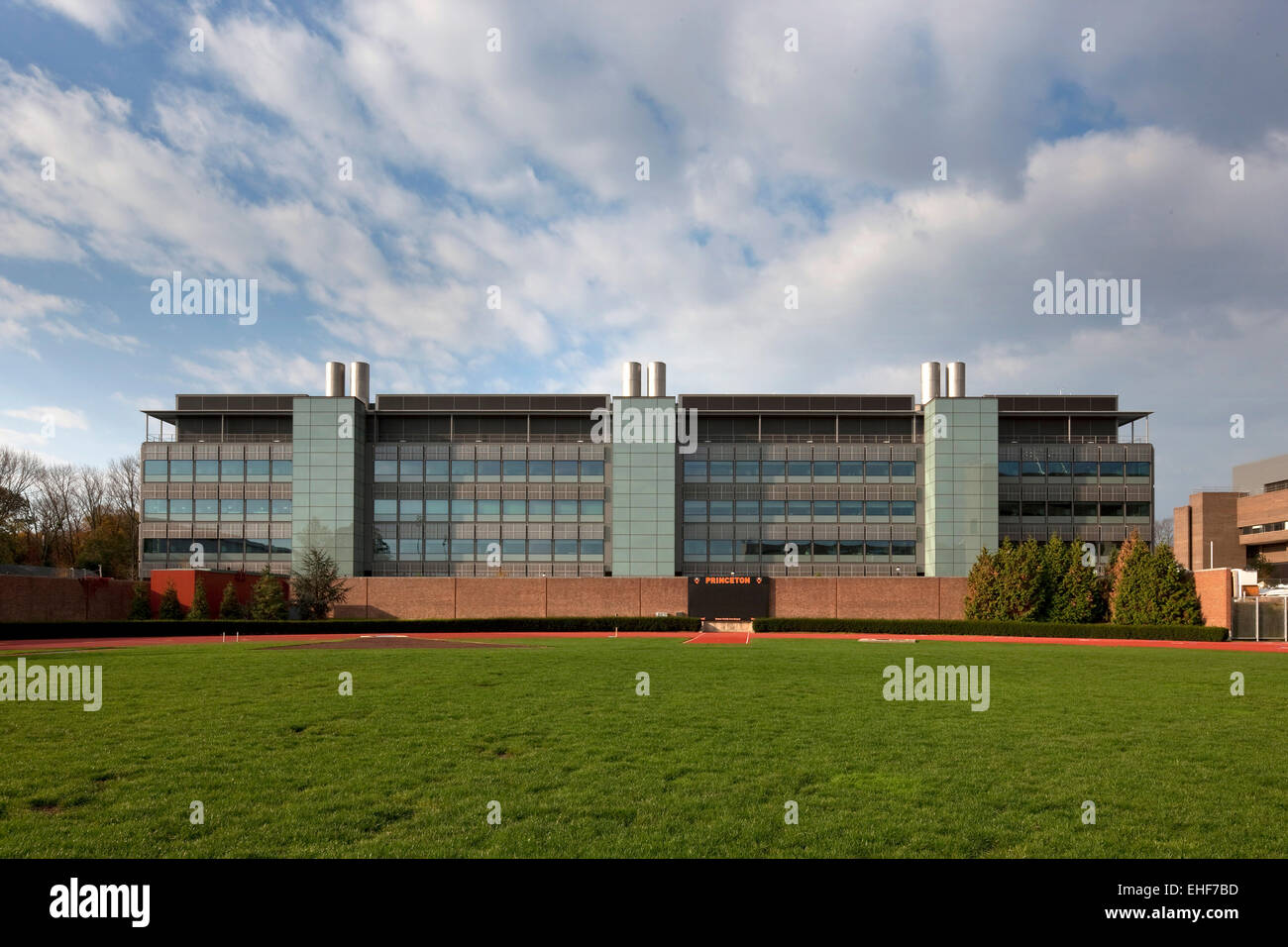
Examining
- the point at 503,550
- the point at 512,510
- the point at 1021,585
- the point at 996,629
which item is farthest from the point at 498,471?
the point at 1021,585

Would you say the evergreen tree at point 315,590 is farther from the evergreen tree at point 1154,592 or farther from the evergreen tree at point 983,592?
the evergreen tree at point 1154,592

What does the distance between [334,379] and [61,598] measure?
2937cm

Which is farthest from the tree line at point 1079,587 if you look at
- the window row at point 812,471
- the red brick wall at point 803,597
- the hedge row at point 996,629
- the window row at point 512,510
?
the window row at point 512,510

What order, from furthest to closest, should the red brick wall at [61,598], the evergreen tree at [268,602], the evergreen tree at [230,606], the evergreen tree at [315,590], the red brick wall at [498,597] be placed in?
the red brick wall at [498,597] < the evergreen tree at [315,590] < the evergreen tree at [230,606] < the evergreen tree at [268,602] < the red brick wall at [61,598]

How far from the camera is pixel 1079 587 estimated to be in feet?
200

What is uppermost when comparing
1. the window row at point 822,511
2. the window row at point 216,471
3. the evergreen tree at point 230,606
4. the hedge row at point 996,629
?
the window row at point 216,471

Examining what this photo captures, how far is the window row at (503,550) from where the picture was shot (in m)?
76.4

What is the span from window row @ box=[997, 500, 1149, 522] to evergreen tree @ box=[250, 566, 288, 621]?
6404 cm

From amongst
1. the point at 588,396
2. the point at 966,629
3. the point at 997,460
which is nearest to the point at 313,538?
the point at 588,396

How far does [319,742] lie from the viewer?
495 inches

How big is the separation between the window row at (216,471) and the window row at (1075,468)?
229ft
